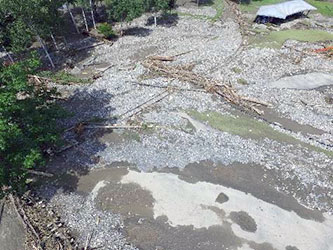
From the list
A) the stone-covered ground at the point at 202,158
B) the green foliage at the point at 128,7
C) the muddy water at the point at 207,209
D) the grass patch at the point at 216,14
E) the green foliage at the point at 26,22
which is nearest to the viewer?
the muddy water at the point at 207,209

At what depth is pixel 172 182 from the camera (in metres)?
23.3

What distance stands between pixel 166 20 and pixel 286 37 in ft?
61.9

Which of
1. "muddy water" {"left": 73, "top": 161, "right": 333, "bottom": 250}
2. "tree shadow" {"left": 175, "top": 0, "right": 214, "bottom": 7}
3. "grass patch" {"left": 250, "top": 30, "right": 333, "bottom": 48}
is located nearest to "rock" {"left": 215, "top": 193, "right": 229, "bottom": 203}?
"muddy water" {"left": 73, "top": 161, "right": 333, "bottom": 250}

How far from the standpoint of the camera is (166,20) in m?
48.9

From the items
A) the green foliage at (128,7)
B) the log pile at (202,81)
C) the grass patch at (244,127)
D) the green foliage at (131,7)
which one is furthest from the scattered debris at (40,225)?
the green foliage at (131,7)

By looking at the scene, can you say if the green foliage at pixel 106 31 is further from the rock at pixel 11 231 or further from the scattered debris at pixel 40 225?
the rock at pixel 11 231

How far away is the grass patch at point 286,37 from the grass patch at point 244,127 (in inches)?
670

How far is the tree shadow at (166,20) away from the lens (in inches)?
1875

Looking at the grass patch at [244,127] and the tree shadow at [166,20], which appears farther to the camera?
the tree shadow at [166,20]

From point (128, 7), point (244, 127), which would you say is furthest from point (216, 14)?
point (244, 127)

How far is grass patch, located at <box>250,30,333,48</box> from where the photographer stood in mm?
41750

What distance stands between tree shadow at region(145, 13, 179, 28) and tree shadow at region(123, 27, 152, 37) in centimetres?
225

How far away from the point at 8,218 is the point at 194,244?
13352 millimetres

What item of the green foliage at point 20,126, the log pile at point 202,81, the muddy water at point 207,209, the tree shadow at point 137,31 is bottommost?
the muddy water at point 207,209
